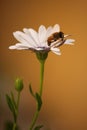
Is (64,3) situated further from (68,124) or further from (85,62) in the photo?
(68,124)

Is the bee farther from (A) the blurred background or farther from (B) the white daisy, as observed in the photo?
(A) the blurred background

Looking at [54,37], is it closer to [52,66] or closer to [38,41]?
[38,41]

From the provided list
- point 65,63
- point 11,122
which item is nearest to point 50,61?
point 65,63

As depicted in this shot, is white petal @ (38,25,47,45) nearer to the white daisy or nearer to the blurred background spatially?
the white daisy

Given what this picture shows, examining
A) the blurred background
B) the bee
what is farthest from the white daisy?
the blurred background

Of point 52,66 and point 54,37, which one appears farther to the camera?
point 52,66

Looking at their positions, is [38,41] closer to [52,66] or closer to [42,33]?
[42,33]

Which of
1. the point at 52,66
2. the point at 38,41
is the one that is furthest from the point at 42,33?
the point at 52,66

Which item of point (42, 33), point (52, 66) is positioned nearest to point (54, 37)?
point (42, 33)

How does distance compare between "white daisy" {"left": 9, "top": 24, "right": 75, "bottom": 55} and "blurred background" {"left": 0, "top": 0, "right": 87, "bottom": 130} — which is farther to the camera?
"blurred background" {"left": 0, "top": 0, "right": 87, "bottom": 130}
